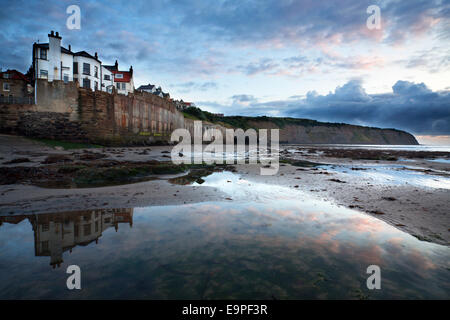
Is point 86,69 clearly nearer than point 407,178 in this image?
No

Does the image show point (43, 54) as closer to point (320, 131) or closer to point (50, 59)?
point (50, 59)

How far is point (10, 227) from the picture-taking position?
161 inches

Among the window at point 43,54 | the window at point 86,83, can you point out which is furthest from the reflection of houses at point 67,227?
the window at point 86,83

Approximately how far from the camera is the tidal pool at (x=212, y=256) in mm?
2553

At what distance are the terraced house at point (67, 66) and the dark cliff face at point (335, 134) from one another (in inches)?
3328

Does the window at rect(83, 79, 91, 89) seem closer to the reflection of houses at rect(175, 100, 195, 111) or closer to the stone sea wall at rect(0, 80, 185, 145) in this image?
the stone sea wall at rect(0, 80, 185, 145)

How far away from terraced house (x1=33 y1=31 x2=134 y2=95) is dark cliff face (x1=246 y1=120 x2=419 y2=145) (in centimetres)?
8454

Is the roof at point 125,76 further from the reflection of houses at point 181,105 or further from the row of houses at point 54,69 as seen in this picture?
the reflection of houses at point 181,105

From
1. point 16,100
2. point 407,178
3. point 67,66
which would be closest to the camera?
point 407,178

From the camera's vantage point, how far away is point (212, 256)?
3.32 m

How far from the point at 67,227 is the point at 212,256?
3.04 meters

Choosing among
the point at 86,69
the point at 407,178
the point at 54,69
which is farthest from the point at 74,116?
the point at 407,178
